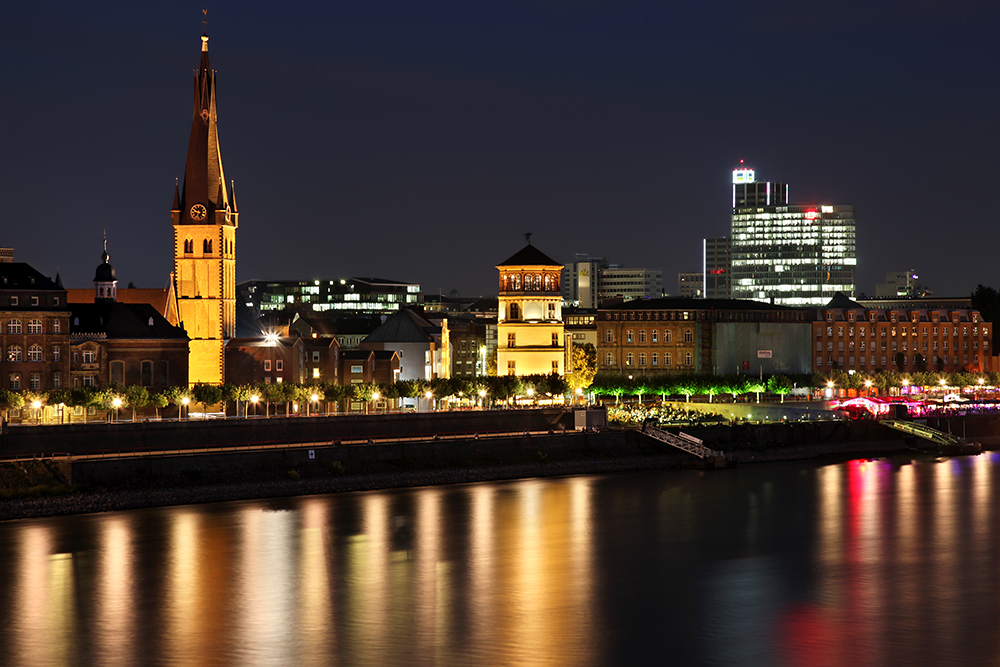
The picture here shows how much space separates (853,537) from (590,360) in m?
52.3

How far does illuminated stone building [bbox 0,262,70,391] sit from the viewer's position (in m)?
74.8

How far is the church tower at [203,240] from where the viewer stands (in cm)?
9138

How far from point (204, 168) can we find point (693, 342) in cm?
5061

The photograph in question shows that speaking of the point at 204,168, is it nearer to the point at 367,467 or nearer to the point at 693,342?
the point at 367,467

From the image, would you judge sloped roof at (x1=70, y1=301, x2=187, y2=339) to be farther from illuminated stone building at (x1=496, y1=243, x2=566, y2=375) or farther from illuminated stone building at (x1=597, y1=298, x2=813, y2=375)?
illuminated stone building at (x1=597, y1=298, x2=813, y2=375)

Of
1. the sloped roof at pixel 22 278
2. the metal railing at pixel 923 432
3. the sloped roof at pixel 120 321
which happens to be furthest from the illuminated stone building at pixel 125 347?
the metal railing at pixel 923 432

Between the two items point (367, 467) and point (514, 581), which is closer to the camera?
point (514, 581)

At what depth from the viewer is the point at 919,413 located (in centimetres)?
9944

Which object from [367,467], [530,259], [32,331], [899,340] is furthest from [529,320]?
[899,340]

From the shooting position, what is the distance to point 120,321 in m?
81.3

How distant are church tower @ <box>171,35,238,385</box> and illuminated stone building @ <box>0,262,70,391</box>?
14629mm

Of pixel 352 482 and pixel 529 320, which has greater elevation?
pixel 529 320

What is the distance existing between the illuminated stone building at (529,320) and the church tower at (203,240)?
20.0 metres

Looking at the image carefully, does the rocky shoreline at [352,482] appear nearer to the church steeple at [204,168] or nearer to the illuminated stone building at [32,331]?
the illuminated stone building at [32,331]
